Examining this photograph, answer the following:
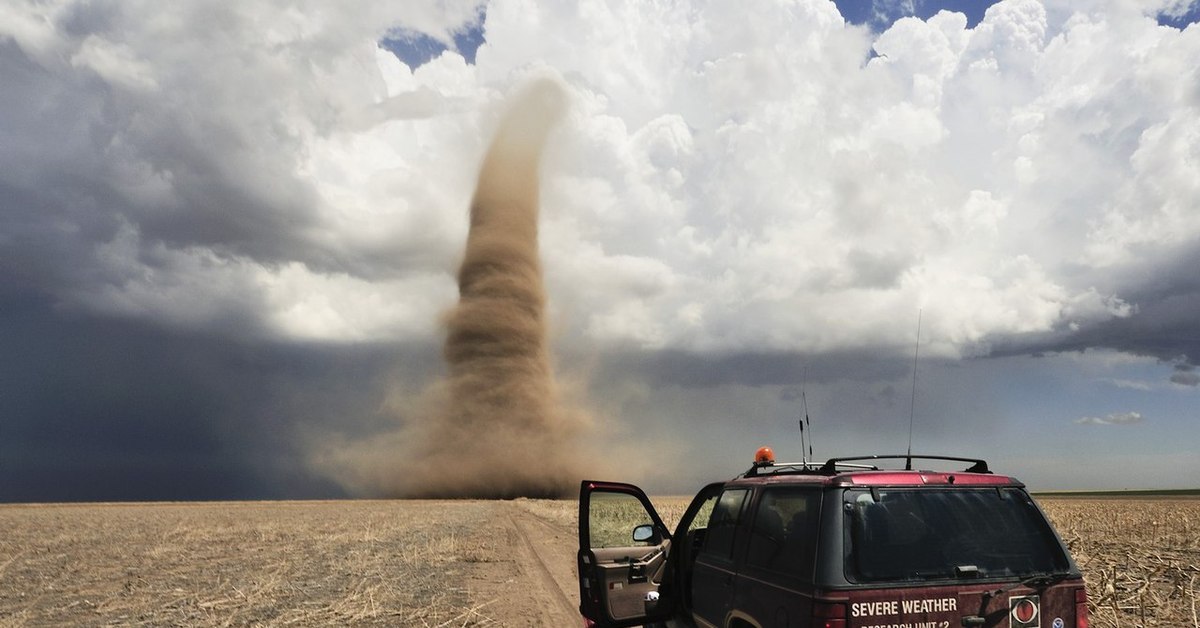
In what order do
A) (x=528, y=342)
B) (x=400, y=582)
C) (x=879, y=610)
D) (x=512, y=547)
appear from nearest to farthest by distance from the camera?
(x=879, y=610), (x=400, y=582), (x=512, y=547), (x=528, y=342)

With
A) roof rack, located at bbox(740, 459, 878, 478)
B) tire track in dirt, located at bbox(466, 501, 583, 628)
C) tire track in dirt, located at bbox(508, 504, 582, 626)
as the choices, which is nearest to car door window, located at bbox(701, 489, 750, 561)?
roof rack, located at bbox(740, 459, 878, 478)

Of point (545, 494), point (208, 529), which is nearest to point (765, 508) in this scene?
point (208, 529)

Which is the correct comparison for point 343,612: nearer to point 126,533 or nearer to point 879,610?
point 879,610

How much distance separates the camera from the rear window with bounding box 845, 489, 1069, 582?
3.98 m

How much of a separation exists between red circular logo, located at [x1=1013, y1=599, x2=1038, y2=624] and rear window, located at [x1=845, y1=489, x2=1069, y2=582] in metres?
0.15

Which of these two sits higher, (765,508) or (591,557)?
(765,508)

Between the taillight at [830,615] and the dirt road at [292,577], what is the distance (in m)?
6.13

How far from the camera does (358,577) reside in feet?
45.0

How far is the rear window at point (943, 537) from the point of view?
13.0 feet

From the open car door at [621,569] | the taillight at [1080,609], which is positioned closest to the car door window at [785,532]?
the taillight at [1080,609]

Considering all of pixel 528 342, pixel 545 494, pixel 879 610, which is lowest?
pixel 545 494

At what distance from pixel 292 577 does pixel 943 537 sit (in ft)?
Answer: 41.5

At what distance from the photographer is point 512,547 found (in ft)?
61.3

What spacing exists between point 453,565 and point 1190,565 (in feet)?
41.2
